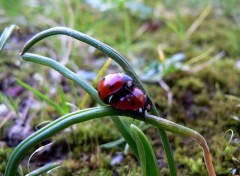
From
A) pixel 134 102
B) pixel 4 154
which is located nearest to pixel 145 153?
pixel 134 102

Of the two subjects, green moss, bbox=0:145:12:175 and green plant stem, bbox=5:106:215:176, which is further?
green moss, bbox=0:145:12:175

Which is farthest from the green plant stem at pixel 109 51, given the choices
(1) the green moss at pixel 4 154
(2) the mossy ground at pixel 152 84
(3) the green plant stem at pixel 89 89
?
(1) the green moss at pixel 4 154

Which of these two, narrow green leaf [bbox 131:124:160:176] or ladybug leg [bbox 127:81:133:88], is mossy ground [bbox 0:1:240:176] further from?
ladybug leg [bbox 127:81:133:88]

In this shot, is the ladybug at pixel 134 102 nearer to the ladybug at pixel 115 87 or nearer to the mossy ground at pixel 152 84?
the ladybug at pixel 115 87

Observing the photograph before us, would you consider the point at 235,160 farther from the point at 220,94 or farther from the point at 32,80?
the point at 32,80

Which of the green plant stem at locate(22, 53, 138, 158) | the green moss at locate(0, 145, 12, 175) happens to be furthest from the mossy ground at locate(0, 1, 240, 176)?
the green plant stem at locate(22, 53, 138, 158)

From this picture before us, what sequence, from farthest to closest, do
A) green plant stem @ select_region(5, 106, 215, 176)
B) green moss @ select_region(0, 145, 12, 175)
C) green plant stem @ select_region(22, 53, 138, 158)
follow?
1. green moss @ select_region(0, 145, 12, 175)
2. green plant stem @ select_region(22, 53, 138, 158)
3. green plant stem @ select_region(5, 106, 215, 176)

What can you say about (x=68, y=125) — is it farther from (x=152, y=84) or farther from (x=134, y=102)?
(x=152, y=84)

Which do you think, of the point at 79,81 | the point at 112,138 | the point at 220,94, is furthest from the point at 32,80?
the point at 220,94
